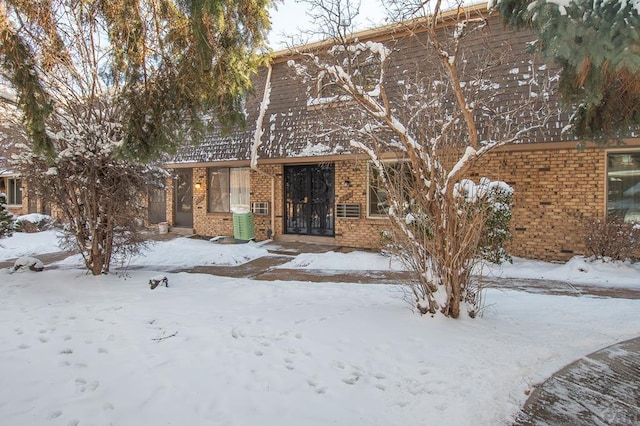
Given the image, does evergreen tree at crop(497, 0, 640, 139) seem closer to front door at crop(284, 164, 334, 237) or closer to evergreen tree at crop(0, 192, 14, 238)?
front door at crop(284, 164, 334, 237)

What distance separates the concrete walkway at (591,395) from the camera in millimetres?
2809

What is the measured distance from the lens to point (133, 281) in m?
6.79

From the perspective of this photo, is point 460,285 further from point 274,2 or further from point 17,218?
point 17,218

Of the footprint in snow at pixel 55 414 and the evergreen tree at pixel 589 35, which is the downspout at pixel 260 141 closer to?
the evergreen tree at pixel 589 35

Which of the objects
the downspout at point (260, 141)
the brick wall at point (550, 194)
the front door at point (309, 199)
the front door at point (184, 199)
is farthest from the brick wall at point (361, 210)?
the front door at point (184, 199)

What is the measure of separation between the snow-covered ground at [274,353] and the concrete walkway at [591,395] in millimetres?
141

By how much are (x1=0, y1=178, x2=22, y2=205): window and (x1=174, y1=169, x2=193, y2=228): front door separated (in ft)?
36.2

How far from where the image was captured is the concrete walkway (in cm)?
281

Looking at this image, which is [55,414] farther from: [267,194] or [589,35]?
[267,194]

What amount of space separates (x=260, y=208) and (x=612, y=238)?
902 centimetres

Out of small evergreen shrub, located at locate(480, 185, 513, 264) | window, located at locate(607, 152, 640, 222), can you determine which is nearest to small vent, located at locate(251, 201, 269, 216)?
small evergreen shrub, located at locate(480, 185, 513, 264)

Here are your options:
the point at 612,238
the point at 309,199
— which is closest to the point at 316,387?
the point at 612,238

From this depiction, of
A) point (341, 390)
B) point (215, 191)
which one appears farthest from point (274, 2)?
point (215, 191)

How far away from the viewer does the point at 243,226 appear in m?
12.2
